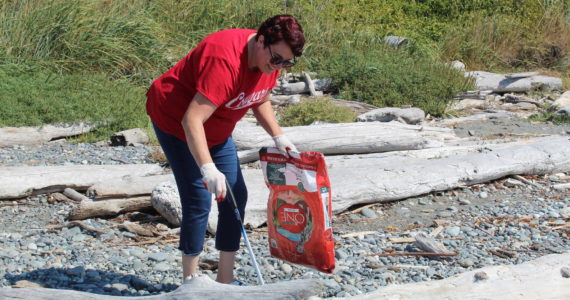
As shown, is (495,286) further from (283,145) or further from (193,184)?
(193,184)

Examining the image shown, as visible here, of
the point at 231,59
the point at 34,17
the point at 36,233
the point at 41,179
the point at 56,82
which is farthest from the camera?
the point at 34,17

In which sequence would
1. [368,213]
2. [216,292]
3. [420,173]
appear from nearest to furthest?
1. [216,292]
2. [368,213]
3. [420,173]

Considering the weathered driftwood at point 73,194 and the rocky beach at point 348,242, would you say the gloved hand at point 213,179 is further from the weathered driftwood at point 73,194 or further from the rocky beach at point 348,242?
the weathered driftwood at point 73,194

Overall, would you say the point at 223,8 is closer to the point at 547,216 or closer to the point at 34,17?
the point at 34,17

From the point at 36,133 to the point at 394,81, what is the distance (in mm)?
5213

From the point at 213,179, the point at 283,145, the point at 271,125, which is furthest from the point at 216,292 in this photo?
the point at 271,125

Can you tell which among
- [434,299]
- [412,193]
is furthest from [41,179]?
[434,299]

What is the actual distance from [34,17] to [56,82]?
1.64m

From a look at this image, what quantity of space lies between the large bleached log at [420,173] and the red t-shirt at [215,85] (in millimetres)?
1735

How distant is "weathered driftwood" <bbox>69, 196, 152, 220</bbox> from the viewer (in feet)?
16.7

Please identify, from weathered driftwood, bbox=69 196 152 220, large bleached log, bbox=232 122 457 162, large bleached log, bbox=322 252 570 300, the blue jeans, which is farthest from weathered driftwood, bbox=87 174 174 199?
large bleached log, bbox=322 252 570 300

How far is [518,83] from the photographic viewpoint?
1205 cm

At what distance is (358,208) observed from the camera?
5.63 meters

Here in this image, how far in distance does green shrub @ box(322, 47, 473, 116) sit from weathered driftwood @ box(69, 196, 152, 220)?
5.66m
